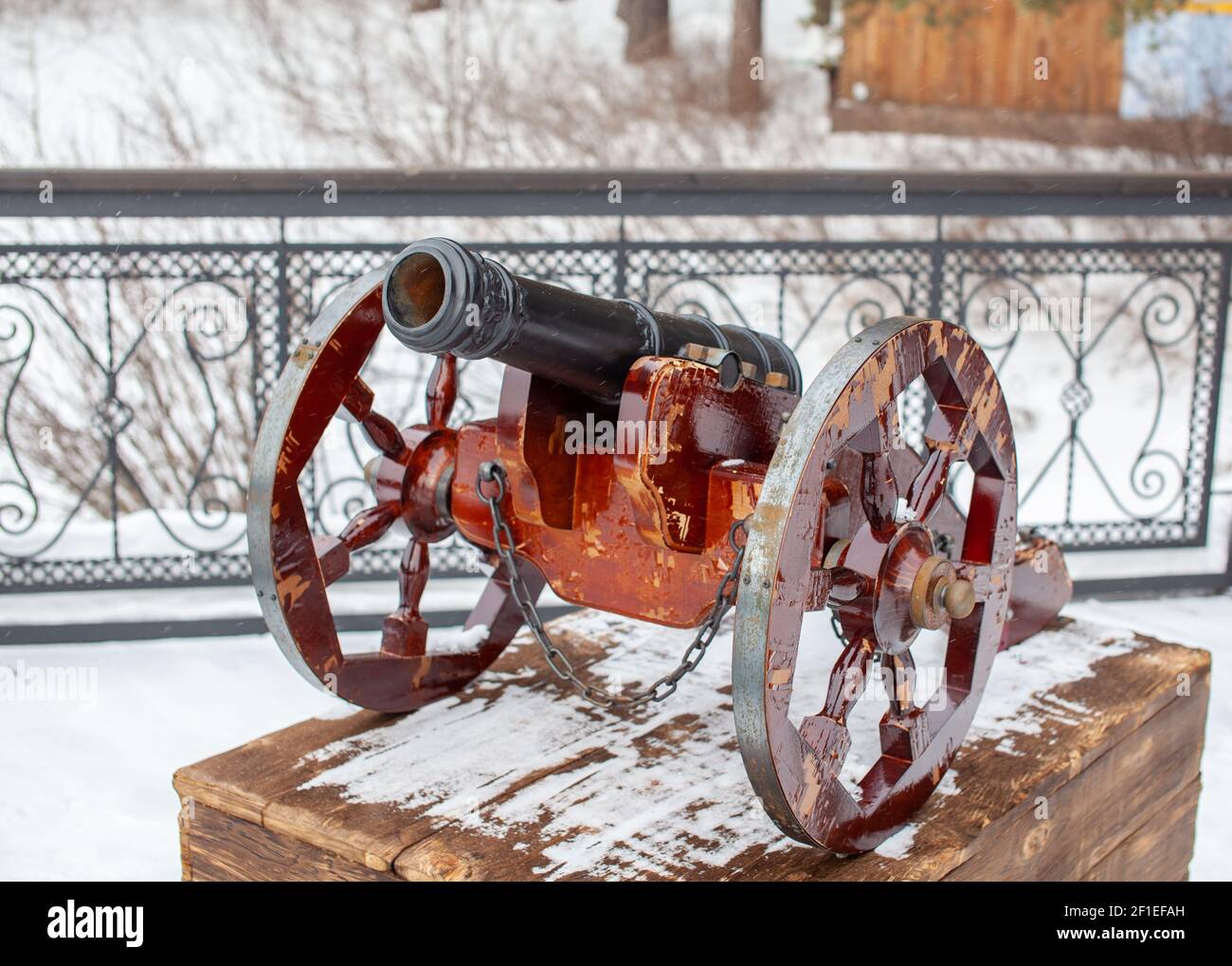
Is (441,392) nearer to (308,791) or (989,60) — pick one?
(308,791)

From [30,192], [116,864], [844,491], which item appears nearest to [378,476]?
[844,491]

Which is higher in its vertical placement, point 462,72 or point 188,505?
point 462,72

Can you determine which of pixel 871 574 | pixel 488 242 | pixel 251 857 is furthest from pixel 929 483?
pixel 488 242

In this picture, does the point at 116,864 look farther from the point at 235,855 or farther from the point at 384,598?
the point at 384,598

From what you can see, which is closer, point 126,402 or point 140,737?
point 140,737

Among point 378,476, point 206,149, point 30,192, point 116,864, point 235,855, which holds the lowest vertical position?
point 116,864

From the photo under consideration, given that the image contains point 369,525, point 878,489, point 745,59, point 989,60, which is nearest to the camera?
point 878,489

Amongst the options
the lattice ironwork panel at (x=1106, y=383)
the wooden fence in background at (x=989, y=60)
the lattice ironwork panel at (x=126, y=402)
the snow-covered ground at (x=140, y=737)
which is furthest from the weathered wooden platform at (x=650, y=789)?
the wooden fence in background at (x=989, y=60)

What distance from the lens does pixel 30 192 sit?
296 centimetres

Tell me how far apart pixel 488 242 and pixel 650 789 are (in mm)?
1878

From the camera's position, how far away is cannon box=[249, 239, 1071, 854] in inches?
55.3

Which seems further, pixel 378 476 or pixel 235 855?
pixel 378 476

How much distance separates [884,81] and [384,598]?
24.7 feet

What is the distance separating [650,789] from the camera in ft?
5.85
